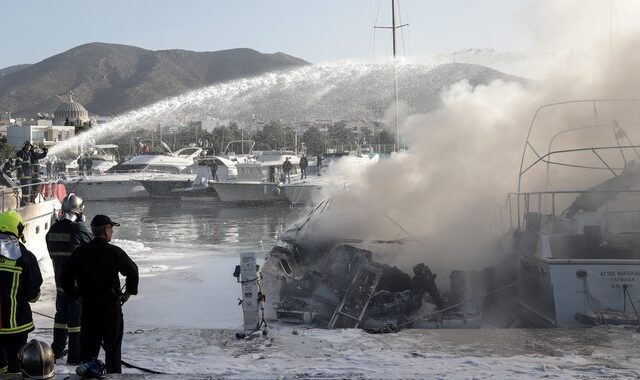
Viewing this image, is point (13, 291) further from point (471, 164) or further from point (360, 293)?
point (471, 164)

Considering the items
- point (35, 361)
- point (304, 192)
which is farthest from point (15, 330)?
point (304, 192)

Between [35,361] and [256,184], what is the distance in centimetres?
3646

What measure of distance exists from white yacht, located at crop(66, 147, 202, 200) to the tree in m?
40.8

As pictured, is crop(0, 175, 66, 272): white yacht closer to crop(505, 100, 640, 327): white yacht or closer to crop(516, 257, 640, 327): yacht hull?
crop(505, 100, 640, 327): white yacht

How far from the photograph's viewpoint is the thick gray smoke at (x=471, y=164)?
14.4 meters

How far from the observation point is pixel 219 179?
4772 cm

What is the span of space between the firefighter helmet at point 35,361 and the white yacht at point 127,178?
130 feet

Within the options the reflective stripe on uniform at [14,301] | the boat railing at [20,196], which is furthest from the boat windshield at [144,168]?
the reflective stripe on uniform at [14,301]

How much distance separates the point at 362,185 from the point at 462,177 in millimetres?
2385

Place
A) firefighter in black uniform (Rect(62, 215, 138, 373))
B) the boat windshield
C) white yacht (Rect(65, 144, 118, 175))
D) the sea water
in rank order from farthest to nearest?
white yacht (Rect(65, 144, 118, 175)), the boat windshield, the sea water, firefighter in black uniform (Rect(62, 215, 138, 373))

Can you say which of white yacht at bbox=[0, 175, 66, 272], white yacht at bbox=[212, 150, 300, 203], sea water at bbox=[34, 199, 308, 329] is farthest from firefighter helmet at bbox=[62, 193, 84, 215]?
white yacht at bbox=[212, 150, 300, 203]

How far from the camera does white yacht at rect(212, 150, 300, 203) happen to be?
4197cm

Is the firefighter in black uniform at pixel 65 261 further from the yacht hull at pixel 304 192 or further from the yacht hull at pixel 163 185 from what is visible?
the yacht hull at pixel 163 185

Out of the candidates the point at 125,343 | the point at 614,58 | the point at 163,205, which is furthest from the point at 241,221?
the point at 125,343
